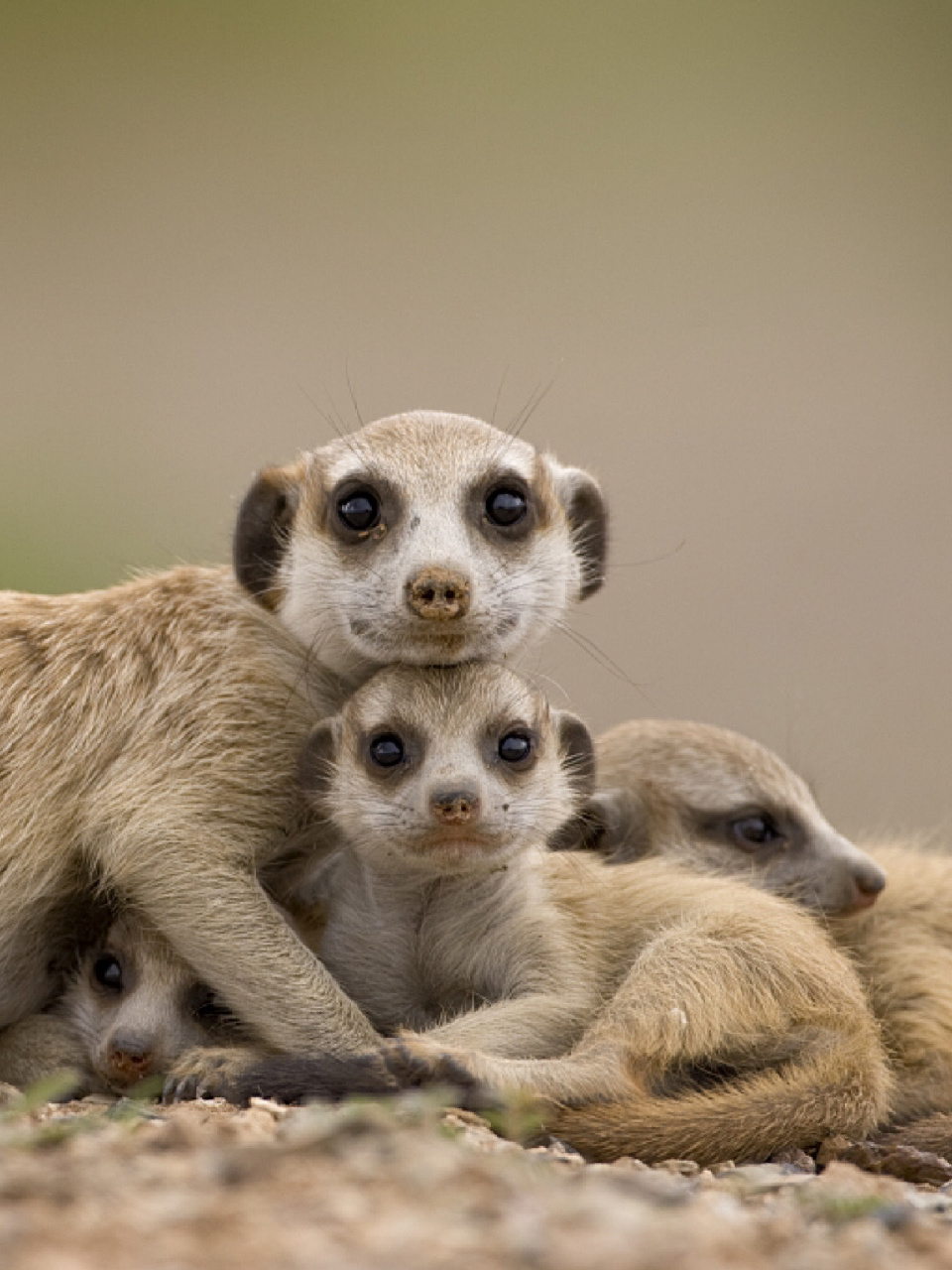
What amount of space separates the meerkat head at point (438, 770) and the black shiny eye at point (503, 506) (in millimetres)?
378

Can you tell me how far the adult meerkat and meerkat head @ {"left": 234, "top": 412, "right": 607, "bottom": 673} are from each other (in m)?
0.69

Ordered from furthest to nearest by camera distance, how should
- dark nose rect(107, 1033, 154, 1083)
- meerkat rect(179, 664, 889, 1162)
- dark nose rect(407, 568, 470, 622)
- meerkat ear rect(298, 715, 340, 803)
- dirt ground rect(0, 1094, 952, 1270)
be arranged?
meerkat ear rect(298, 715, 340, 803) → dark nose rect(107, 1033, 154, 1083) → dark nose rect(407, 568, 470, 622) → meerkat rect(179, 664, 889, 1162) → dirt ground rect(0, 1094, 952, 1270)

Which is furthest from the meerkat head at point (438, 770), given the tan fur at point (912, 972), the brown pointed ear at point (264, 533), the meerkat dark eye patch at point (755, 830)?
the tan fur at point (912, 972)

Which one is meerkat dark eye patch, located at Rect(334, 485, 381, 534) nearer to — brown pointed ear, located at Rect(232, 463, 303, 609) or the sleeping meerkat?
brown pointed ear, located at Rect(232, 463, 303, 609)

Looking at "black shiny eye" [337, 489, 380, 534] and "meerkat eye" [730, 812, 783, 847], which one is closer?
"black shiny eye" [337, 489, 380, 534]

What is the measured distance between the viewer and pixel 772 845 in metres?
4.73

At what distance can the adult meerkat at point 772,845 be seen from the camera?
14.5ft

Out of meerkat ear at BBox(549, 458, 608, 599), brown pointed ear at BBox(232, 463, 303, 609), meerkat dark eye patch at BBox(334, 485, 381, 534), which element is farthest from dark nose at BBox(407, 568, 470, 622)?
meerkat ear at BBox(549, 458, 608, 599)

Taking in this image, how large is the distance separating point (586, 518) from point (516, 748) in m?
0.90

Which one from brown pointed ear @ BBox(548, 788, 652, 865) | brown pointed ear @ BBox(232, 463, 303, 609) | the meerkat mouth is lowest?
brown pointed ear @ BBox(548, 788, 652, 865)

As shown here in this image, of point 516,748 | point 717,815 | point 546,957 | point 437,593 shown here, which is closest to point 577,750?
point 516,748

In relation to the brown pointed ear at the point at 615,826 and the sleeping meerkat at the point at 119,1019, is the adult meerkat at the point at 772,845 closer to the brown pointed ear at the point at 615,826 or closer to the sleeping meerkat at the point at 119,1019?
the brown pointed ear at the point at 615,826

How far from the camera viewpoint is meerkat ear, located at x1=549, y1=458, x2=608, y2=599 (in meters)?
4.51

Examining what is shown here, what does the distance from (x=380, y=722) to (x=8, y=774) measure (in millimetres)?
955
